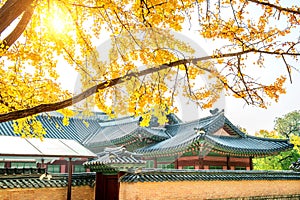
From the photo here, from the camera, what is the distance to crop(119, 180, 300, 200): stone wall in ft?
32.3

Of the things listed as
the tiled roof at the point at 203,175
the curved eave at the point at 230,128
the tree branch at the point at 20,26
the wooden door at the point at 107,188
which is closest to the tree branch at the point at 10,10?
the tree branch at the point at 20,26

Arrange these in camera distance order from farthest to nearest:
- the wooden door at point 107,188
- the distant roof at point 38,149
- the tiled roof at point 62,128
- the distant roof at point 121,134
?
the distant roof at point 121,134 < the tiled roof at point 62,128 < the wooden door at point 107,188 < the distant roof at point 38,149

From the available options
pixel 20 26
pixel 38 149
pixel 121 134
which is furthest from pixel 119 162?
pixel 121 134

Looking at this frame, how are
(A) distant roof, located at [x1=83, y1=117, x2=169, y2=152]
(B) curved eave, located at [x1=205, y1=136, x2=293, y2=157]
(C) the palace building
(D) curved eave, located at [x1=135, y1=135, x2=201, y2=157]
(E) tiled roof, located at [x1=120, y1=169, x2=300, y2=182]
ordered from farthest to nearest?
(A) distant roof, located at [x1=83, y1=117, x2=169, y2=152], (C) the palace building, (B) curved eave, located at [x1=205, y1=136, x2=293, y2=157], (D) curved eave, located at [x1=135, y1=135, x2=201, y2=157], (E) tiled roof, located at [x1=120, y1=169, x2=300, y2=182]

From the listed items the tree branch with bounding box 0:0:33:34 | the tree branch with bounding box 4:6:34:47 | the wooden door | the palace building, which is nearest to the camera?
the tree branch with bounding box 0:0:33:34

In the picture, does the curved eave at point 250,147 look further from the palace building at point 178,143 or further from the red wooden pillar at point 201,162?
the red wooden pillar at point 201,162

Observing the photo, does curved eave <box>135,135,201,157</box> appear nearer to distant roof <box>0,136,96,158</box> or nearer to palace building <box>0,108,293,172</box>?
palace building <box>0,108,293,172</box>

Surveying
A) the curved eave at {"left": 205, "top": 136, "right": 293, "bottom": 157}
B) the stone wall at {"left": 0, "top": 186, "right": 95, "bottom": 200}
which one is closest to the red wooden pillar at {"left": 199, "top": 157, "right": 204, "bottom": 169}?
the curved eave at {"left": 205, "top": 136, "right": 293, "bottom": 157}

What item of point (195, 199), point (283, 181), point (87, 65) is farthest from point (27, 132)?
point (283, 181)

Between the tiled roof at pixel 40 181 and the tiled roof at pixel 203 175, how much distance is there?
1.55 meters

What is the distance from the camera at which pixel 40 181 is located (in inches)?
379

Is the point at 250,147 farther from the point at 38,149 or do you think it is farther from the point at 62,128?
the point at 38,149

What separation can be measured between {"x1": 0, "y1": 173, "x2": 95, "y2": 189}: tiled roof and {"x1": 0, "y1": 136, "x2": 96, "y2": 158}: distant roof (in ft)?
2.56

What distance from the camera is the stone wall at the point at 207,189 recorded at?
984 centimetres
